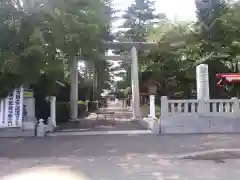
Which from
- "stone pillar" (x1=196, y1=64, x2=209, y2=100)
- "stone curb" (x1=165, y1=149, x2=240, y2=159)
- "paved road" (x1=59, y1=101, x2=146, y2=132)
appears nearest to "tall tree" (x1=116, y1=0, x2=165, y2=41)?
"paved road" (x1=59, y1=101, x2=146, y2=132)

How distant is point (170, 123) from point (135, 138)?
185 centimetres

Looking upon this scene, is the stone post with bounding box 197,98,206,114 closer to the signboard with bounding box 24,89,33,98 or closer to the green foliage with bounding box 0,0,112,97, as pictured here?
the green foliage with bounding box 0,0,112,97

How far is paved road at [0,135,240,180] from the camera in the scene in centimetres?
702

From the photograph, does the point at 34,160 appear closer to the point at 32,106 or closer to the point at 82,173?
the point at 82,173

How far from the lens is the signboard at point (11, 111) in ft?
42.9

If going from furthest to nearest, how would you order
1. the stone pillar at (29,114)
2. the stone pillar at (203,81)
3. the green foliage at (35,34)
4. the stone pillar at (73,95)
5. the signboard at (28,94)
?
the stone pillar at (73,95), the stone pillar at (203,81), the signboard at (28,94), the stone pillar at (29,114), the green foliage at (35,34)

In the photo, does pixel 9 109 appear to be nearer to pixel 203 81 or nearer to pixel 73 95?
pixel 203 81

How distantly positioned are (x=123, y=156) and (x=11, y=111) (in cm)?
610

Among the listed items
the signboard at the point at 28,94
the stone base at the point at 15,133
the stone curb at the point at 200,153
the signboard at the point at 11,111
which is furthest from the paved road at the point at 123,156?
the signboard at the point at 28,94

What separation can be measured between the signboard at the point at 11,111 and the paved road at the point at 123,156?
1.10 metres

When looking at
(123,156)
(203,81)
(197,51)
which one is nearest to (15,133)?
(123,156)

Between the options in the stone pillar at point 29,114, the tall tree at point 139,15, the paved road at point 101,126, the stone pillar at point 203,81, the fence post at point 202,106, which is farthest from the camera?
the tall tree at point 139,15

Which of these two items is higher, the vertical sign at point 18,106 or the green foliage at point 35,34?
the green foliage at point 35,34

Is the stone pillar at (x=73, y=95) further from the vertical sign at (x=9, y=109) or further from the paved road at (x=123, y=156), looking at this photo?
the paved road at (x=123, y=156)
